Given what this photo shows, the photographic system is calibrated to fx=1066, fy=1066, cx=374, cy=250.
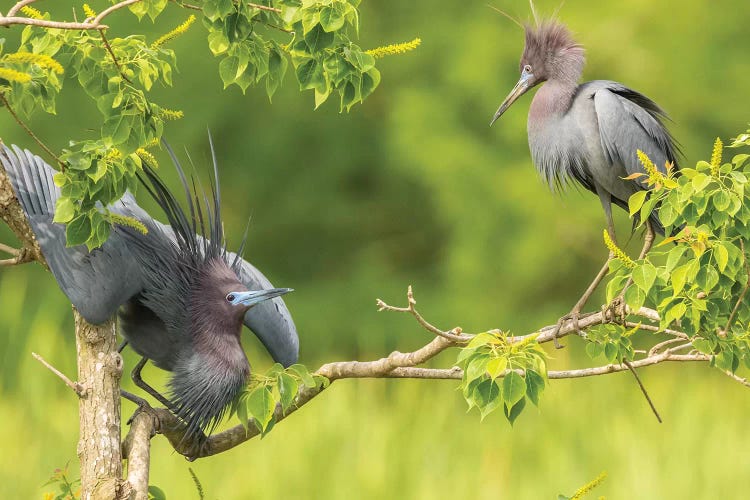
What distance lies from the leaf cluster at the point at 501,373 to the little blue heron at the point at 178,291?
91cm

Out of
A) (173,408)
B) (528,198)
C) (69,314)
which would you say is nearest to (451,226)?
(528,198)

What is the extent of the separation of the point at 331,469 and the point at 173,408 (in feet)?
7.39

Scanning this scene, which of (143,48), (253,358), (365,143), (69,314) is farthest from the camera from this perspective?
(365,143)

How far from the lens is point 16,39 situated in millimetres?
7301

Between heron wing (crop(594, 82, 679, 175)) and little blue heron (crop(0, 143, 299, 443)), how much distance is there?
1450 mm

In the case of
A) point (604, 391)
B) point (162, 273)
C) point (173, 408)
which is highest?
point (604, 391)

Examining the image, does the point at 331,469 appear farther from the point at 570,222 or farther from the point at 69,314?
the point at 69,314

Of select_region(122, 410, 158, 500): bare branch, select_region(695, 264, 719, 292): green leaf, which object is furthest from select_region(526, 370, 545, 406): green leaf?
select_region(122, 410, 158, 500): bare branch

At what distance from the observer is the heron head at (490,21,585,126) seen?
153 inches

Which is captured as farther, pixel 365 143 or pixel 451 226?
pixel 365 143

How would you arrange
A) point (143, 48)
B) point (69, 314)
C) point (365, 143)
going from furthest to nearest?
1. point (365, 143)
2. point (69, 314)
3. point (143, 48)

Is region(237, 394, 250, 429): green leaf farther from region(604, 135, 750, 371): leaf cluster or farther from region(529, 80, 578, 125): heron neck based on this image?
region(529, 80, 578, 125): heron neck

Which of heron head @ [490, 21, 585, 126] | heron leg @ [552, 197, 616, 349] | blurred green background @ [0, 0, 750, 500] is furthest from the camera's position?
blurred green background @ [0, 0, 750, 500]

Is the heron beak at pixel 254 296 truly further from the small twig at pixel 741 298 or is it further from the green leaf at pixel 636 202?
the small twig at pixel 741 298
